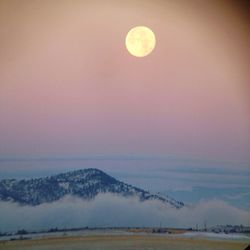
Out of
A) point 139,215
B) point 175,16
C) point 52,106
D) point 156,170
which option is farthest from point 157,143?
point 175,16

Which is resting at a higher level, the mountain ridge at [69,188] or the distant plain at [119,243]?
the mountain ridge at [69,188]

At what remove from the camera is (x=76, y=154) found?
6.02 feet

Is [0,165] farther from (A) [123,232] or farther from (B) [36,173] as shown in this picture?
(A) [123,232]

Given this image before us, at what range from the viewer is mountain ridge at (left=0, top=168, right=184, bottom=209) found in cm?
175

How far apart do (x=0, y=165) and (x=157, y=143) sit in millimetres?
812

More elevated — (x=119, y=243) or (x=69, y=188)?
(x=69, y=188)

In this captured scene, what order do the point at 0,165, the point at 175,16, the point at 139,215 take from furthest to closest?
the point at 175,16, the point at 139,215, the point at 0,165

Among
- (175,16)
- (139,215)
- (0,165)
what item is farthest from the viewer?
(175,16)

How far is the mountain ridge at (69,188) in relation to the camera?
5.75ft

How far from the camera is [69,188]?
5.95ft

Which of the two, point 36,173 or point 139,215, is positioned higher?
point 36,173

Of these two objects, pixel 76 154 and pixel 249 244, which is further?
pixel 249 244

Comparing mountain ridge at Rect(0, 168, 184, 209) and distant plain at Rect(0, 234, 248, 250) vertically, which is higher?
mountain ridge at Rect(0, 168, 184, 209)

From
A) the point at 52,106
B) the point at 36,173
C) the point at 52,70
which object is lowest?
the point at 36,173
